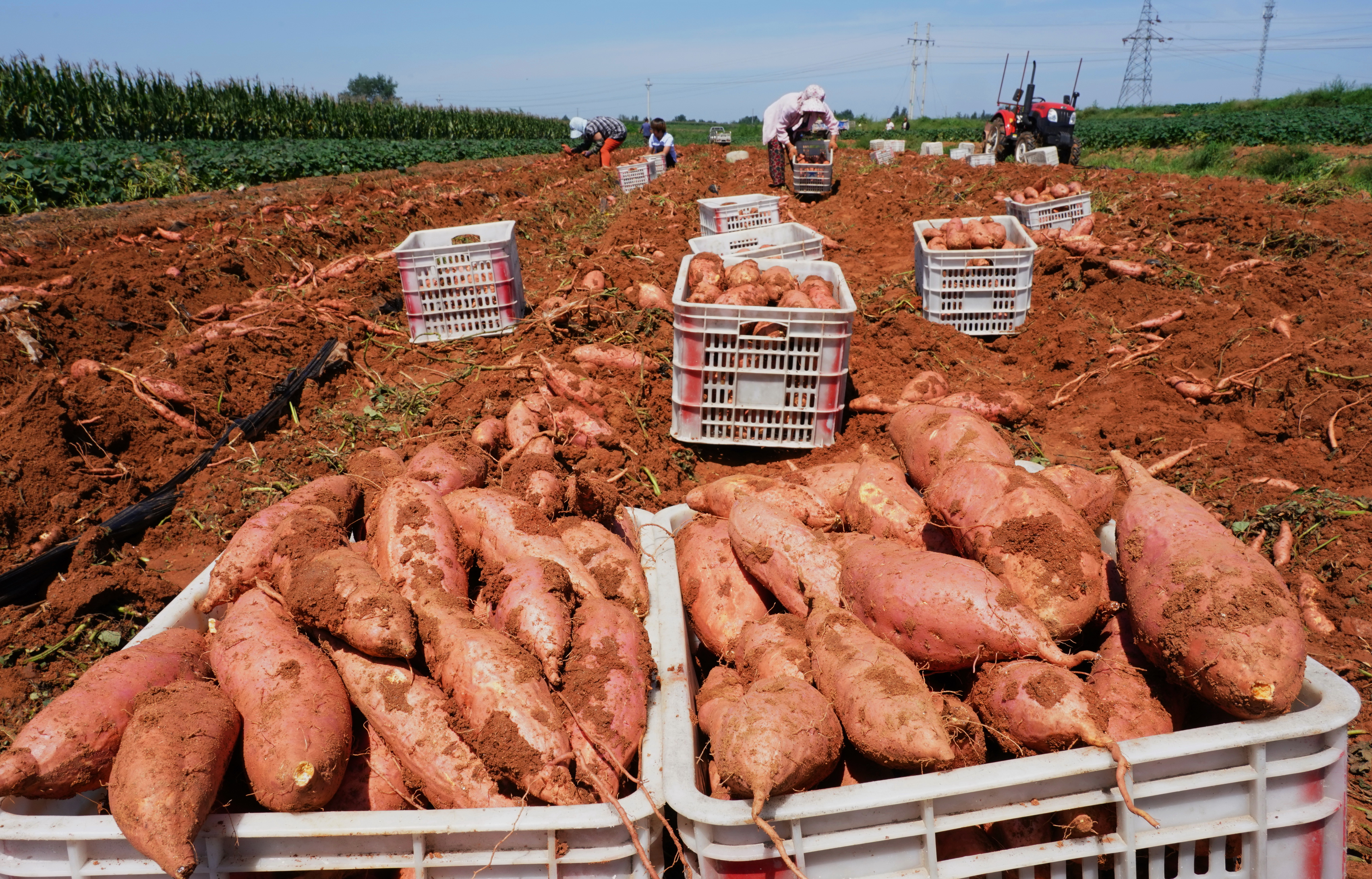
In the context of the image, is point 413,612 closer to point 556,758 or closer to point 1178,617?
point 556,758

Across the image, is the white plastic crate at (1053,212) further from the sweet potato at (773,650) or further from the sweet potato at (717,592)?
the sweet potato at (773,650)

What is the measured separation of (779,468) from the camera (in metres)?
3.84

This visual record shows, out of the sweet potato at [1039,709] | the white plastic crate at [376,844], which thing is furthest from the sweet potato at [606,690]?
the sweet potato at [1039,709]

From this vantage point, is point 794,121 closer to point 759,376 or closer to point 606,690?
point 759,376

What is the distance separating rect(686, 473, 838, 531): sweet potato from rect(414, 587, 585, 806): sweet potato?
102 centimetres

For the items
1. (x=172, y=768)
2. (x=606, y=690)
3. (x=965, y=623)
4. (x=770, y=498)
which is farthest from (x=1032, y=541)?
(x=172, y=768)

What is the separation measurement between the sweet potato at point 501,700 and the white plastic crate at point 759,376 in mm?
2141

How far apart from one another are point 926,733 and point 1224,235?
9.38m

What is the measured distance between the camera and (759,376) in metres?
3.84

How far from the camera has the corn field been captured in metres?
16.8

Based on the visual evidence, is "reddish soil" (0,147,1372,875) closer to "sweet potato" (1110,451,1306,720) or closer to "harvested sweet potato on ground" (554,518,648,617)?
"harvested sweet potato on ground" (554,518,648,617)

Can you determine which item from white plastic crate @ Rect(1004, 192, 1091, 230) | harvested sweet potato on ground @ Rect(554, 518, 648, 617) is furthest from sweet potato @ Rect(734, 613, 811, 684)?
white plastic crate @ Rect(1004, 192, 1091, 230)

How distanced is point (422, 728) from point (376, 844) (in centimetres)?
34

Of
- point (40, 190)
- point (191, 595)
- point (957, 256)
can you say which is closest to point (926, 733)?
point (191, 595)
